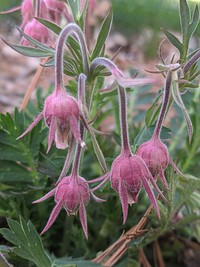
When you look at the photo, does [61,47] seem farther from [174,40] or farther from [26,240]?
[26,240]

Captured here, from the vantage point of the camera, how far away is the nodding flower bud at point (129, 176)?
45.9 inches

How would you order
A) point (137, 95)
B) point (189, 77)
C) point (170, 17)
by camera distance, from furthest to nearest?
point (170, 17) < point (137, 95) < point (189, 77)

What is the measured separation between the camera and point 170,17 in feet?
8.46

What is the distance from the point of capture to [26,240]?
4.25ft

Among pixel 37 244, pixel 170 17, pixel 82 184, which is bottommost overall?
pixel 37 244

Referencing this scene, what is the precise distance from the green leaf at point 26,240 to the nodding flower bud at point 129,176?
227mm

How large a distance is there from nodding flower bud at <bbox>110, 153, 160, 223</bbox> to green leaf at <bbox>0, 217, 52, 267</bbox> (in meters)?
0.23

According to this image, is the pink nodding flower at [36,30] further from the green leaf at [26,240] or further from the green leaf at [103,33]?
the green leaf at [26,240]

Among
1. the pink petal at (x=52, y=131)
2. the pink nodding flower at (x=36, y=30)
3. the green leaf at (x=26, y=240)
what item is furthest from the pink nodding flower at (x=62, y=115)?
the pink nodding flower at (x=36, y=30)

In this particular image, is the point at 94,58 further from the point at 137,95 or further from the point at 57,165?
the point at 137,95

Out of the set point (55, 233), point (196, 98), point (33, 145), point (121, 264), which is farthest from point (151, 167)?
point (196, 98)

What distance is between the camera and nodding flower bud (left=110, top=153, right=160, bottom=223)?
1.17m

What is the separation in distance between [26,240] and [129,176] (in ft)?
0.93

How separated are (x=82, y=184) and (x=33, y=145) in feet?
1.53
